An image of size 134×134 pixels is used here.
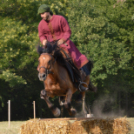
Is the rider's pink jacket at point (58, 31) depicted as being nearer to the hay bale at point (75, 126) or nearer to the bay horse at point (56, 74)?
the bay horse at point (56, 74)

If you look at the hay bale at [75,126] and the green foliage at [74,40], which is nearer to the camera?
the hay bale at [75,126]

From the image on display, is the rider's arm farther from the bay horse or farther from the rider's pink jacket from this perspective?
the bay horse

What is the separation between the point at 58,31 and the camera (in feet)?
31.0

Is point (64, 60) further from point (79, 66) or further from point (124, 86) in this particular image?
point (124, 86)

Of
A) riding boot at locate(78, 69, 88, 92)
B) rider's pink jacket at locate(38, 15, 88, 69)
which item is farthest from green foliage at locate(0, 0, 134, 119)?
rider's pink jacket at locate(38, 15, 88, 69)

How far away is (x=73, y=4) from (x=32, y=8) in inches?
167

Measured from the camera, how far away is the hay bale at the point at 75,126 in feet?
29.3

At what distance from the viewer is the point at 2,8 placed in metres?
30.2

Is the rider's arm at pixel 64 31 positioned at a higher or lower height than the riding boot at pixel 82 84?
higher

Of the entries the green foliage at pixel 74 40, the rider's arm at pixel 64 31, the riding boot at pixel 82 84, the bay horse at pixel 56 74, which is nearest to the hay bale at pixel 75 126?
the bay horse at pixel 56 74

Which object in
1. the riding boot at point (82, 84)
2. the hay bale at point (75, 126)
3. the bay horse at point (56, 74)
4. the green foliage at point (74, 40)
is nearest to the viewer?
the bay horse at point (56, 74)

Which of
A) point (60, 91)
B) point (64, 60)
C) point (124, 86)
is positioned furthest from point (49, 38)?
point (124, 86)

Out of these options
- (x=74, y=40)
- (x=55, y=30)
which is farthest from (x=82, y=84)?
(x=74, y=40)

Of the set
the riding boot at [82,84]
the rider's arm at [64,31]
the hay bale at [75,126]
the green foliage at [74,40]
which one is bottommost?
the hay bale at [75,126]
